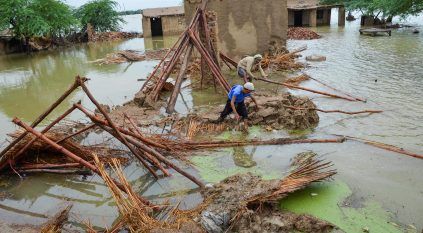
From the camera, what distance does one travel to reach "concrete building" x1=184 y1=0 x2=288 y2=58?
46.5 ft

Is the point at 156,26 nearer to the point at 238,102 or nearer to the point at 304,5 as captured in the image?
the point at 304,5

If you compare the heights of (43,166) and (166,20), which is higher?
(166,20)

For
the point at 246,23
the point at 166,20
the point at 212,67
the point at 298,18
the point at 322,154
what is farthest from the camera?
the point at 298,18

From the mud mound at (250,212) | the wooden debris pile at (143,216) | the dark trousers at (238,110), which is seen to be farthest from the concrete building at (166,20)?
the wooden debris pile at (143,216)

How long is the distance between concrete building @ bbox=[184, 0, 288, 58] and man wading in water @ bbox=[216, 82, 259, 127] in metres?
6.82

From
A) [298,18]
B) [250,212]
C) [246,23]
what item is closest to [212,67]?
[246,23]

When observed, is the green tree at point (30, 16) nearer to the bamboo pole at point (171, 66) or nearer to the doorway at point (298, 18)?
the bamboo pole at point (171, 66)

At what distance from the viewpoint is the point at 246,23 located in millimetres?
14617

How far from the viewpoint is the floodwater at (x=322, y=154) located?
5223 mm

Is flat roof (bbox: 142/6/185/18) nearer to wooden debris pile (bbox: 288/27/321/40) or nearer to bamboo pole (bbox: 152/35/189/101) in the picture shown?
wooden debris pile (bbox: 288/27/321/40)

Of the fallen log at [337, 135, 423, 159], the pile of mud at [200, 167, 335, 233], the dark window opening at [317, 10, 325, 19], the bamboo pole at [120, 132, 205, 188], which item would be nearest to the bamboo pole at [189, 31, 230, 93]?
the fallen log at [337, 135, 423, 159]

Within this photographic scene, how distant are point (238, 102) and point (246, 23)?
749cm

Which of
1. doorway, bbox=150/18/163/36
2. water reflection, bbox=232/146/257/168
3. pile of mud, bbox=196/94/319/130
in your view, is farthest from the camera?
doorway, bbox=150/18/163/36

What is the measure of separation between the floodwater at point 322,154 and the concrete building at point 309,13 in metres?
17.7
